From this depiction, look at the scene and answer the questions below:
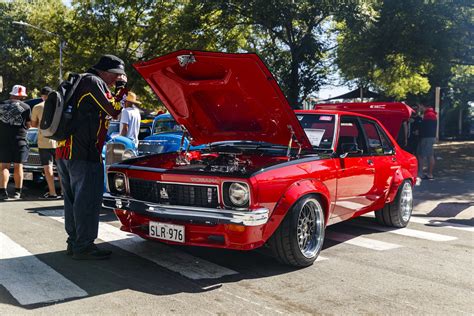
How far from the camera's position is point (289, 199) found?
443 cm

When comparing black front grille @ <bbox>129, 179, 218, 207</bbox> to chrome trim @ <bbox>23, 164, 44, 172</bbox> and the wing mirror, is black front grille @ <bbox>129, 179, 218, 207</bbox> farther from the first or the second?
chrome trim @ <bbox>23, 164, 44, 172</bbox>

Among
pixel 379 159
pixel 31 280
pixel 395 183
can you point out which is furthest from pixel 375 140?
pixel 31 280

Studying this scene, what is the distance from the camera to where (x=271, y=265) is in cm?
479

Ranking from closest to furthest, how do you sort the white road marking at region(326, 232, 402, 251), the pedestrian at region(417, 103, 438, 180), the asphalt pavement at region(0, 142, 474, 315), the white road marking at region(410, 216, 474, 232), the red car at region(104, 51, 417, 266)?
the asphalt pavement at region(0, 142, 474, 315) < the red car at region(104, 51, 417, 266) < the white road marking at region(326, 232, 402, 251) < the white road marking at region(410, 216, 474, 232) < the pedestrian at region(417, 103, 438, 180)

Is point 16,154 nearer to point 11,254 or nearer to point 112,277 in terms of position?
point 11,254

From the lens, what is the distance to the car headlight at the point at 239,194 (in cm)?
Answer: 418

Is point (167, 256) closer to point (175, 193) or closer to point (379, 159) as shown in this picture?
point (175, 193)

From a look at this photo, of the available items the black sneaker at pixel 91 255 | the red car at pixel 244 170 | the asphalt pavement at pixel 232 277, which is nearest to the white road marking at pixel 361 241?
the asphalt pavement at pixel 232 277

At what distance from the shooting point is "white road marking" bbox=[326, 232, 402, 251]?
5.76m

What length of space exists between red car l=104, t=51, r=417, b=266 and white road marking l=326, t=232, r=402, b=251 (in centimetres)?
42

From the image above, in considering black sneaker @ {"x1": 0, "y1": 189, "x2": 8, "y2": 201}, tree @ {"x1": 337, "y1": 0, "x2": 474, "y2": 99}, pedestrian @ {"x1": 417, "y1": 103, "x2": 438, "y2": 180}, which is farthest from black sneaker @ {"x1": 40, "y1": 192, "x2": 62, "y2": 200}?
tree @ {"x1": 337, "y1": 0, "x2": 474, "y2": 99}

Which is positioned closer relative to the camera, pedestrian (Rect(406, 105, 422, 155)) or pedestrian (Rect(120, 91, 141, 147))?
pedestrian (Rect(120, 91, 141, 147))

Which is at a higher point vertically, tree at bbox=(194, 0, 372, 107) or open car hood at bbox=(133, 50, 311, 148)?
tree at bbox=(194, 0, 372, 107)

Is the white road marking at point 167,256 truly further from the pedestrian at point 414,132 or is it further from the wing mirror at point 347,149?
the pedestrian at point 414,132
